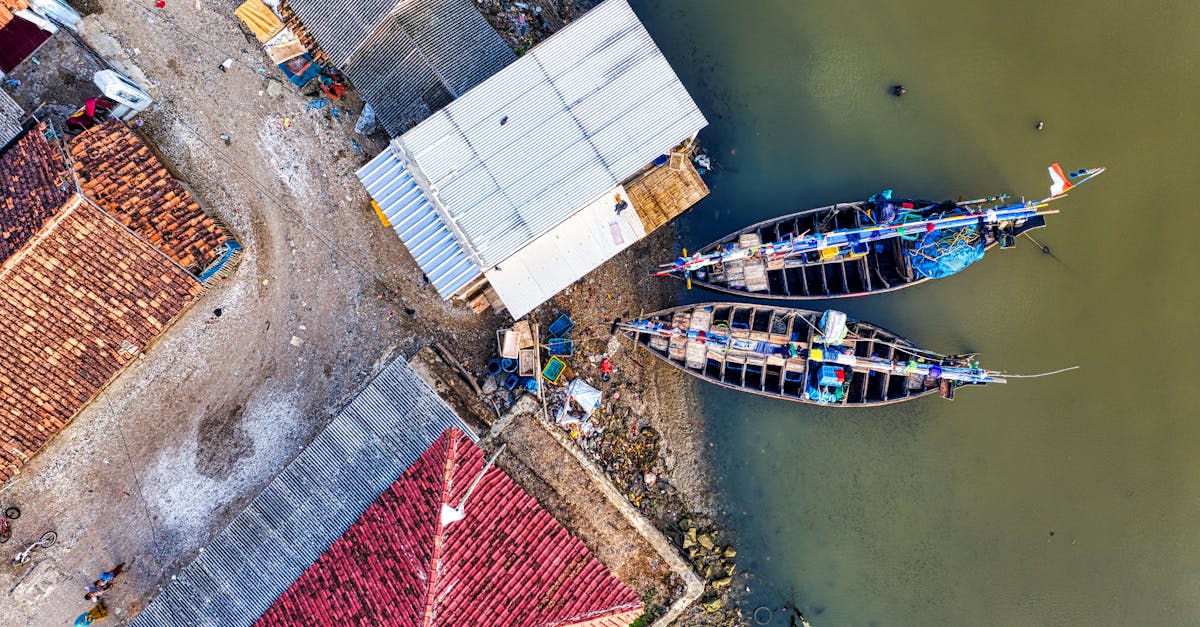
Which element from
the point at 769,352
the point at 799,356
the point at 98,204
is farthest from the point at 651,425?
the point at 98,204

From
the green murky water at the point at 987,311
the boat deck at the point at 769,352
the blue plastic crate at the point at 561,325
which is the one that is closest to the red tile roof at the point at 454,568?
the blue plastic crate at the point at 561,325

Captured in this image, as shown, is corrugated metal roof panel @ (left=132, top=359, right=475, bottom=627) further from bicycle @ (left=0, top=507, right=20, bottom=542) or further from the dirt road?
bicycle @ (left=0, top=507, right=20, bottom=542)

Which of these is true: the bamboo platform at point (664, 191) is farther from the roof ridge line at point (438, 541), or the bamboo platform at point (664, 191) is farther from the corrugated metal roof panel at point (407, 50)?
the roof ridge line at point (438, 541)

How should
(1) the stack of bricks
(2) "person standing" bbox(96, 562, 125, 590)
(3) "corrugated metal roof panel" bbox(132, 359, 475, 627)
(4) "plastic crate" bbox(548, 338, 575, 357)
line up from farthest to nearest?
(4) "plastic crate" bbox(548, 338, 575, 357) < (2) "person standing" bbox(96, 562, 125, 590) < (1) the stack of bricks < (3) "corrugated metal roof panel" bbox(132, 359, 475, 627)

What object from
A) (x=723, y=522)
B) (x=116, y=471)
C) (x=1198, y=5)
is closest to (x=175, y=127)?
(x=116, y=471)

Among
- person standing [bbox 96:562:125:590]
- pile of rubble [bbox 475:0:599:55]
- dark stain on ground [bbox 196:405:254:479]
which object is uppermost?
pile of rubble [bbox 475:0:599:55]

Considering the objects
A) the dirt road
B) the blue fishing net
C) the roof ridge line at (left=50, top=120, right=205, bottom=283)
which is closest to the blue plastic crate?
the dirt road
